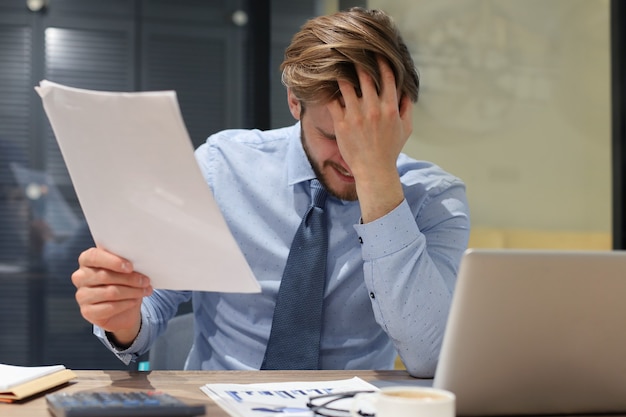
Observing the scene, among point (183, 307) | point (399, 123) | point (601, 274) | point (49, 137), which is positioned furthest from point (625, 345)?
point (49, 137)

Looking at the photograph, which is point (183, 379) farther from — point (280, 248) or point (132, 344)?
point (280, 248)

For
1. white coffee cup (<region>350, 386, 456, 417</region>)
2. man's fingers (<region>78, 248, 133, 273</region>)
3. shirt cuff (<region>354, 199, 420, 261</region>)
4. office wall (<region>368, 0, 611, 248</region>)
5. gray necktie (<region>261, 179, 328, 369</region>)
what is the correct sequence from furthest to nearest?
office wall (<region>368, 0, 611, 248</region>) → gray necktie (<region>261, 179, 328, 369</region>) → shirt cuff (<region>354, 199, 420, 261</region>) → man's fingers (<region>78, 248, 133, 273</region>) → white coffee cup (<region>350, 386, 456, 417</region>)

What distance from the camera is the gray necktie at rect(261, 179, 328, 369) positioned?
146 cm

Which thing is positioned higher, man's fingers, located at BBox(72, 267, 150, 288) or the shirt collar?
the shirt collar

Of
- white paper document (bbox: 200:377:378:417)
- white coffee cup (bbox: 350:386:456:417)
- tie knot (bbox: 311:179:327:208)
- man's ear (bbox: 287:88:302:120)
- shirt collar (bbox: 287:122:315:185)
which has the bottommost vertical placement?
white paper document (bbox: 200:377:378:417)

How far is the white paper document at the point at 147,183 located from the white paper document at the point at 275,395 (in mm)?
149

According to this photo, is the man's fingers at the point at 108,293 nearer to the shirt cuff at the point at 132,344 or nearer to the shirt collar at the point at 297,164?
the shirt cuff at the point at 132,344

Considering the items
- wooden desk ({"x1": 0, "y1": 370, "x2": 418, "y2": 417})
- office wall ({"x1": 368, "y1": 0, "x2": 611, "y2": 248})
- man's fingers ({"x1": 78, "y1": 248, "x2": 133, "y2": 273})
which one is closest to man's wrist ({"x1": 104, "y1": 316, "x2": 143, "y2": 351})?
wooden desk ({"x1": 0, "y1": 370, "x2": 418, "y2": 417})

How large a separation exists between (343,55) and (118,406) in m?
0.83

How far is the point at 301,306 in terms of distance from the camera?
58.4 inches

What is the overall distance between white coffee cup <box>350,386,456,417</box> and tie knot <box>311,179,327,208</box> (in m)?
0.77

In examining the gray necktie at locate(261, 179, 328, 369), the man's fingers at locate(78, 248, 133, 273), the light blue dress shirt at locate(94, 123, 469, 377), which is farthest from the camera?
the light blue dress shirt at locate(94, 123, 469, 377)

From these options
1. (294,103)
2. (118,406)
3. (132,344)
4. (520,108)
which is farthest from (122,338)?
(520,108)

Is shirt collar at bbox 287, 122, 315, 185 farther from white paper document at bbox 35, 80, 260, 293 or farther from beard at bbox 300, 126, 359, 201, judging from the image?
white paper document at bbox 35, 80, 260, 293
